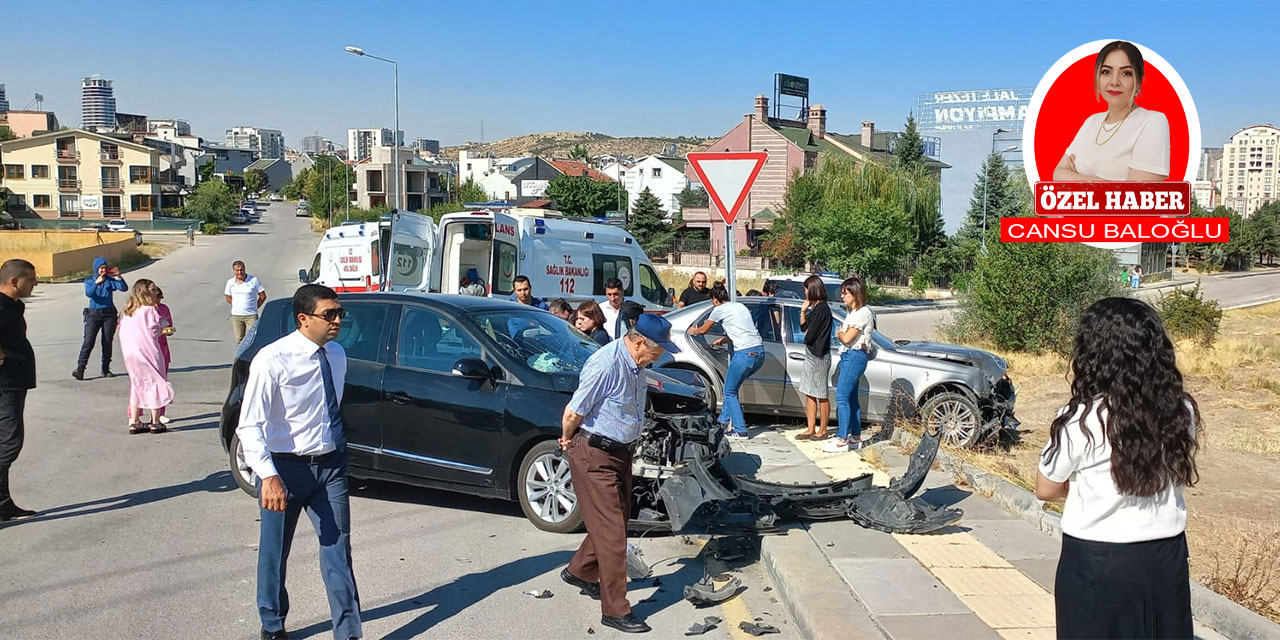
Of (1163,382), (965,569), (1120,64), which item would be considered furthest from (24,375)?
(1120,64)

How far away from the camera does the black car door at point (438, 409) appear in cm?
728

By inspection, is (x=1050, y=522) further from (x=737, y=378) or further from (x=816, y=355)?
(x=737, y=378)

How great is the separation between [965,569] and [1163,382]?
10.4 feet

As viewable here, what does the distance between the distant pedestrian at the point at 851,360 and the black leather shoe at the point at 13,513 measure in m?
6.97


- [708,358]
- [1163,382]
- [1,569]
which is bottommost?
[1,569]

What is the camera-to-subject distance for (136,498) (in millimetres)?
7945

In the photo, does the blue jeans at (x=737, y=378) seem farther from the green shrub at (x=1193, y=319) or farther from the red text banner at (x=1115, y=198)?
the green shrub at (x=1193, y=319)

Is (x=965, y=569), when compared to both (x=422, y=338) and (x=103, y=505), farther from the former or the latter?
(x=103, y=505)

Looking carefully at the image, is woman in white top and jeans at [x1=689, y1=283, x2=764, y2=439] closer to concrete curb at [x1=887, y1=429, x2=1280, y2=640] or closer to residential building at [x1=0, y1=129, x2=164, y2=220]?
concrete curb at [x1=887, y1=429, x2=1280, y2=640]

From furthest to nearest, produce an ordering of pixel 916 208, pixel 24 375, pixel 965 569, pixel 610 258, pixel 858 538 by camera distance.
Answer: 1. pixel 916 208
2. pixel 610 258
3. pixel 24 375
4. pixel 858 538
5. pixel 965 569

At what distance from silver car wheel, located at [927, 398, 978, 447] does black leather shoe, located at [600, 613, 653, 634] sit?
6.02 m

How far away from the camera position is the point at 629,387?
17.4 ft

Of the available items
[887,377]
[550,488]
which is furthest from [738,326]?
[550,488]

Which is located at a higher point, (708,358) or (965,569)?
(708,358)
